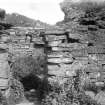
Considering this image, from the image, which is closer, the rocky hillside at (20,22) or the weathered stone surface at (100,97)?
the weathered stone surface at (100,97)

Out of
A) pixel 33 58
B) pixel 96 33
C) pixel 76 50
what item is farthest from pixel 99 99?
pixel 33 58

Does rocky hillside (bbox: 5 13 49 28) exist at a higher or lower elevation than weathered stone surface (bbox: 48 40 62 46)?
higher

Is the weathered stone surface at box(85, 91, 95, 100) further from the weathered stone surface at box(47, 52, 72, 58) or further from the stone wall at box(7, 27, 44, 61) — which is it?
the stone wall at box(7, 27, 44, 61)

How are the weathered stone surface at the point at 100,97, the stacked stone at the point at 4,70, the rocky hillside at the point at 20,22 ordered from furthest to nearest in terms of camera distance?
the rocky hillside at the point at 20,22
the stacked stone at the point at 4,70
the weathered stone surface at the point at 100,97

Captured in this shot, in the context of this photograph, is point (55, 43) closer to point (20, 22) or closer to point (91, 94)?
point (91, 94)

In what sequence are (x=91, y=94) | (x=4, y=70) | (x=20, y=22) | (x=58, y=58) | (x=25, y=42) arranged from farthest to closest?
(x=20, y=22)
(x=25, y=42)
(x=4, y=70)
(x=58, y=58)
(x=91, y=94)

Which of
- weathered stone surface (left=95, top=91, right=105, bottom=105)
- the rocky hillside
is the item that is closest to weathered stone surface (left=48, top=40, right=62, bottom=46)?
weathered stone surface (left=95, top=91, right=105, bottom=105)

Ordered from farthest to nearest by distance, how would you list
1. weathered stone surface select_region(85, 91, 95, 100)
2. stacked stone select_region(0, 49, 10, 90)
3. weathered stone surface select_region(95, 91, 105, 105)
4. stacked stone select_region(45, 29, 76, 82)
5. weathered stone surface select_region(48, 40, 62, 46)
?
stacked stone select_region(0, 49, 10, 90), weathered stone surface select_region(48, 40, 62, 46), stacked stone select_region(45, 29, 76, 82), weathered stone surface select_region(85, 91, 95, 100), weathered stone surface select_region(95, 91, 105, 105)

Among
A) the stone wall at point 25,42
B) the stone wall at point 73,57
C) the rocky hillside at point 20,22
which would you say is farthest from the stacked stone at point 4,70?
the rocky hillside at point 20,22

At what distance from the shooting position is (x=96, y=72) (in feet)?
20.0

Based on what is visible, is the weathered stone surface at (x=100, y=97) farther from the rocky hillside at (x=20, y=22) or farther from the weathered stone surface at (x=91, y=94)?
the rocky hillside at (x=20, y=22)

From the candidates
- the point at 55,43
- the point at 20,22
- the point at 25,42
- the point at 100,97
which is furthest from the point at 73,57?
the point at 20,22

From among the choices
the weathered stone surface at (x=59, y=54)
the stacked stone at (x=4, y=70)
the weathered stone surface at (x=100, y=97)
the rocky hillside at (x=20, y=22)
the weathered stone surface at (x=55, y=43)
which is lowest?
the weathered stone surface at (x=100, y=97)

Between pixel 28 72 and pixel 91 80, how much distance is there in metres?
3.50
